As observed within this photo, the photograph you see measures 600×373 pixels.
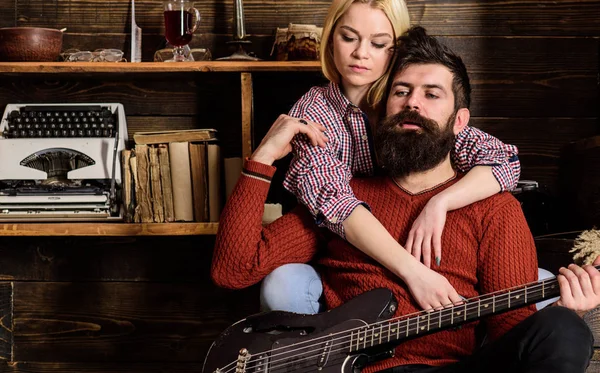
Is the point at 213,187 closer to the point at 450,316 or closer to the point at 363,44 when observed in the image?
the point at 363,44

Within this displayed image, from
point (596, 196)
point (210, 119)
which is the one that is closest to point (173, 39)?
point (210, 119)

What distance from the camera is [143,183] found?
2.41 m

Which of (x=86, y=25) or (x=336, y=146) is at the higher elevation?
(x=86, y=25)

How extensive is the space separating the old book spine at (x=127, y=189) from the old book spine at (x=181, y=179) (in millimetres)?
140

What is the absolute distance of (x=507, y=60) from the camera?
261 cm

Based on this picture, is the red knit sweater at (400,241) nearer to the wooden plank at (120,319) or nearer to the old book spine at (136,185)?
the old book spine at (136,185)

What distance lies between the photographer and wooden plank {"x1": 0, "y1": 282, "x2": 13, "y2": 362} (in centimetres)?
271

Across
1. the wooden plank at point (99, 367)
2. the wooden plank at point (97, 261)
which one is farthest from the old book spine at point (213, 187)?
the wooden plank at point (99, 367)

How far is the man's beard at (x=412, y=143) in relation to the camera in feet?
5.95

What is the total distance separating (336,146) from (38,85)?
1268mm

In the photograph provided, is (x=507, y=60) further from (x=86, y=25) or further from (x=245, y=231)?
(x=86, y=25)

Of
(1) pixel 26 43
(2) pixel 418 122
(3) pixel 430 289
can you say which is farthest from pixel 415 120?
(1) pixel 26 43

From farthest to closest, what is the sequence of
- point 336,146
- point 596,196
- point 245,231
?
point 596,196
point 336,146
point 245,231

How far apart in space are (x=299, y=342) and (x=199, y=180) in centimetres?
91
